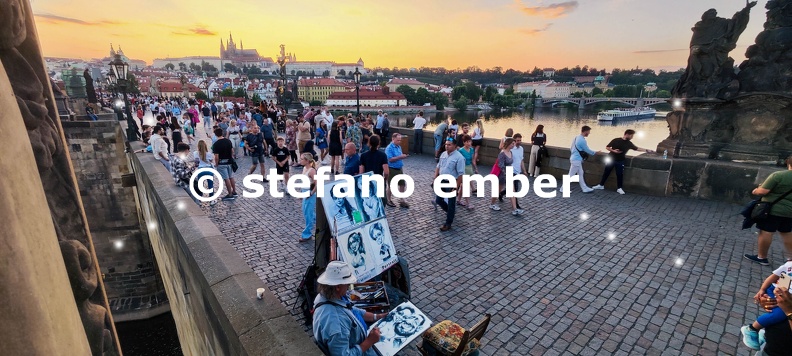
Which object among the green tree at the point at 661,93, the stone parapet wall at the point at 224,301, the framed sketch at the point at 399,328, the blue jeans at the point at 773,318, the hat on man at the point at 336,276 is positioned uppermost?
the hat on man at the point at 336,276

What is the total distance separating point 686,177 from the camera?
8.25m

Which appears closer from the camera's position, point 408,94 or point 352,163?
point 352,163

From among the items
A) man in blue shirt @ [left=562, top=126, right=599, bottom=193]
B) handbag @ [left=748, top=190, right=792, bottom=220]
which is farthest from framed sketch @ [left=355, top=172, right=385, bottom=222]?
man in blue shirt @ [left=562, top=126, right=599, bottom=193]

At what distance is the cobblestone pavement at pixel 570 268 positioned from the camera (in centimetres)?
394

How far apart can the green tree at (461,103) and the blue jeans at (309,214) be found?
102m

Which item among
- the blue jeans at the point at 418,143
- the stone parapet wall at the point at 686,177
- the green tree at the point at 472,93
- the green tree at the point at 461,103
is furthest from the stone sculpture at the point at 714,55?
the green tree at the point at 472,93

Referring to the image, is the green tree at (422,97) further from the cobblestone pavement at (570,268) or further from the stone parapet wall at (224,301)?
the stone parapet wall at (224,301)

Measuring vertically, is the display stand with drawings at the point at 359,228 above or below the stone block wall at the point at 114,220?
above

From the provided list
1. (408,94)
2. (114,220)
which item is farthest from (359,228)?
(408,94)

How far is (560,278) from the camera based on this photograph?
504 cm

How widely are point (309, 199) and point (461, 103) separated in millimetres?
102655

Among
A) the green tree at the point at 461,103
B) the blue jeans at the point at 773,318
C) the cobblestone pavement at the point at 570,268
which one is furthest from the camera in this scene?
the green tree at the point at 461,103

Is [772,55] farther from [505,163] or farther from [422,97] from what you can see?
[422,97]

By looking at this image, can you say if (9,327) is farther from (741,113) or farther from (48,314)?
(741,113)
